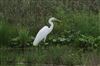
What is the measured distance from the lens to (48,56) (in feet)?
31.9

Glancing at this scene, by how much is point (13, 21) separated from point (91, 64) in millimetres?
4110

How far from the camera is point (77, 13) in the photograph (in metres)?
12.7

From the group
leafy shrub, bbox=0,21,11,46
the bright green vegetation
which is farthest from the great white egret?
leafy shrub, bbox=0,21,11,46

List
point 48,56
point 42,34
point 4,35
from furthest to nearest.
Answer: point 42,34 → point 4,35 → point 48,56

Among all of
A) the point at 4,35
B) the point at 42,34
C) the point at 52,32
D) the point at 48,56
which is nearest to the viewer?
the point at 48,56

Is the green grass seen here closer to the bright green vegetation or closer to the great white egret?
the bright green vegetation

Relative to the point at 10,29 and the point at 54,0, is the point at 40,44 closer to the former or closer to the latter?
the point at 10,29

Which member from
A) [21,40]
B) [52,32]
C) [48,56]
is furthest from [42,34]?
[48,56]

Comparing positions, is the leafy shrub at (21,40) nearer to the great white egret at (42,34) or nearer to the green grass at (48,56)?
the great white egret at (42,34)

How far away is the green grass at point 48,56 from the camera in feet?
30.6

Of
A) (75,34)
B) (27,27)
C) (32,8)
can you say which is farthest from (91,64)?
(32,8)

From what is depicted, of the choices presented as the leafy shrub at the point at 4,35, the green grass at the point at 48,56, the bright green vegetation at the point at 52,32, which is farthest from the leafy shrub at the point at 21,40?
the green grass at the point at 48,56

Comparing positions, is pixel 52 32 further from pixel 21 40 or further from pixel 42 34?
pixel 21 40

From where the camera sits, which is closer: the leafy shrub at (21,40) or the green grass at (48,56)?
the green grass at (48,56)
